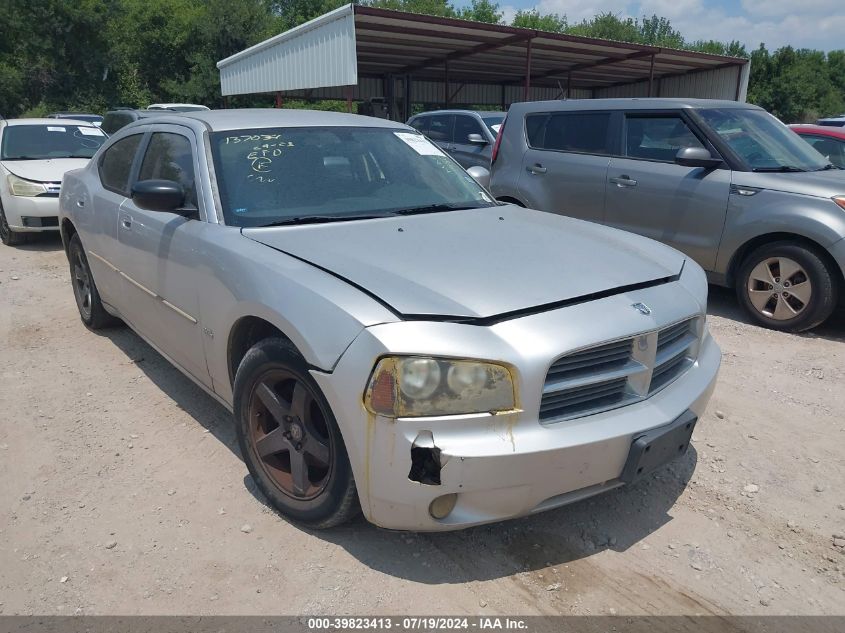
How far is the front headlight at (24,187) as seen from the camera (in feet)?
27.6

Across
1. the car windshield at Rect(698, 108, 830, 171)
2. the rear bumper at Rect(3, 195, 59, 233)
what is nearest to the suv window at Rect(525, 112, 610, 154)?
the car windshield at Rect(698, 108, 830, 171)

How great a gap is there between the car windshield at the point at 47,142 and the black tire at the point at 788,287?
8665 mm

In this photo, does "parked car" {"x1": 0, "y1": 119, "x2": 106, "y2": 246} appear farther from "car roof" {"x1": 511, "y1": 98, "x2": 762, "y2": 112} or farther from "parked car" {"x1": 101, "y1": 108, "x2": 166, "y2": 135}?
"car roof" {"x1": 511, "y1": 98, "x2": 762, "y2": 112}

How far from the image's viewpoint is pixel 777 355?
189 inches

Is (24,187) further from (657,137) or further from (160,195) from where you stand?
(657,137)

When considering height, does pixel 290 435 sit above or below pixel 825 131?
below

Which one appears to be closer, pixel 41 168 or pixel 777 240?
pixel 777 240

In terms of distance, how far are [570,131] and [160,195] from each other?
4.79 meters

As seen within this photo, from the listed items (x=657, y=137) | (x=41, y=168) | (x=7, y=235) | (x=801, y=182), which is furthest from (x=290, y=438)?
(x=7, y=235)

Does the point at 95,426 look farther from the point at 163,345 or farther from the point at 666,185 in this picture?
the point at 666,185

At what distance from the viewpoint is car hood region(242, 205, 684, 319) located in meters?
2.35

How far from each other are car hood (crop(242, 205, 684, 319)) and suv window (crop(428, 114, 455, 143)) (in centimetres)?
766

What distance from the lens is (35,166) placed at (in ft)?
28.9

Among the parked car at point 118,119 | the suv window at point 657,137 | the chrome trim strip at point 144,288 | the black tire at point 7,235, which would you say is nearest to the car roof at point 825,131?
the suv window at point 657,137
